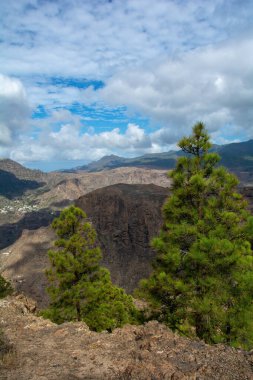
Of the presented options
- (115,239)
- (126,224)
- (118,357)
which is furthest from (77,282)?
(126,224)

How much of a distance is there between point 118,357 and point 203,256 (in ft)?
21.4

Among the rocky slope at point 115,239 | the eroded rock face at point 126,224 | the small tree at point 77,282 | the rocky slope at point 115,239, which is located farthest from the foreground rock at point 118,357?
the rocky slope at point 115,239

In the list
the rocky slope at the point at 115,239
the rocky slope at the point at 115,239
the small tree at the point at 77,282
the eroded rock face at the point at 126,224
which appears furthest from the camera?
the eroded rock face at the point at 126,224

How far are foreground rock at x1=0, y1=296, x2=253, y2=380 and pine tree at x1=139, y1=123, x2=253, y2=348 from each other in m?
3.07

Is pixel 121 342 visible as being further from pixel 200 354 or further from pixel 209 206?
pixel 209 206

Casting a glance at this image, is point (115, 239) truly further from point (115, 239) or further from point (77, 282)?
point (77, 282)

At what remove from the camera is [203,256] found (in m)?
15.8

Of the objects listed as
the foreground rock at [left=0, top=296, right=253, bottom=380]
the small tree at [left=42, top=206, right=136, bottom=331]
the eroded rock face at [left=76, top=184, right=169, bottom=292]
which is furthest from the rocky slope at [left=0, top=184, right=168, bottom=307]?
the foreground rock at [left=0, top=296, right=253, bottom=380]

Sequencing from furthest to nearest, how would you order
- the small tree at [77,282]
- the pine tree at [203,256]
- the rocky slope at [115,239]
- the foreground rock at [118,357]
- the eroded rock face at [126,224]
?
1. the eroded rock face at [126,224]
2. the rocky slope at [115,239]
3. the small tree at [77,282]
4. the pine tree at [203,256]
5. the foreground rock at [118,357]

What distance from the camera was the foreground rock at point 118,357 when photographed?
974 cm

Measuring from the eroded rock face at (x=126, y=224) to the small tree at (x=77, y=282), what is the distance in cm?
8262

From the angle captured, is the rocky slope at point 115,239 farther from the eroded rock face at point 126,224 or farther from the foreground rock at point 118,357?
the foreground rock at point 118,357

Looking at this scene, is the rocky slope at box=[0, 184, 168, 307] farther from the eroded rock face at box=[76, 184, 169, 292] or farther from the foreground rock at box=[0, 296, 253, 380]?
the foreground rock at box=[0, 296, 253, 380]

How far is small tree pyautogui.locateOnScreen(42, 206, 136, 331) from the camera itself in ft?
82.9
